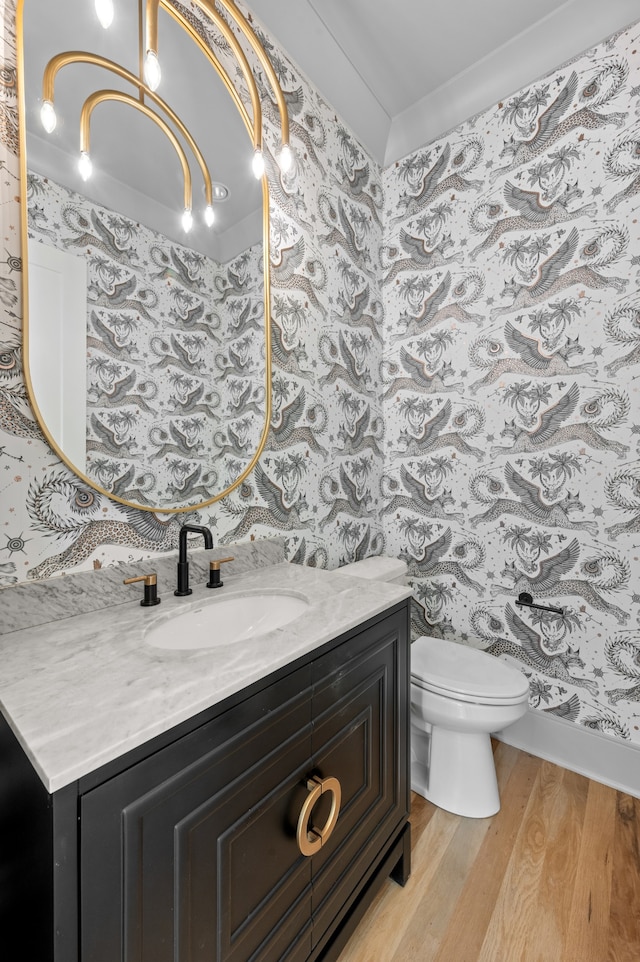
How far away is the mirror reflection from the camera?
0.96 metres

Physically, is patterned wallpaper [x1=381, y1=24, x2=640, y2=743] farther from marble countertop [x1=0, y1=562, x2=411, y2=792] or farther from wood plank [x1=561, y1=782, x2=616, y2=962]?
marble countertop [x1=0, y1=562, x2=411, y2=792]

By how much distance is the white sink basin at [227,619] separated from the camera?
1006mm

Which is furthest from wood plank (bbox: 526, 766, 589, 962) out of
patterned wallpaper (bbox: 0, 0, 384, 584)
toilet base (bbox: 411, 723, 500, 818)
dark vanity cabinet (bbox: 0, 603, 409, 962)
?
patterned wallpaper (bbox: 0, 0, 384, 584)

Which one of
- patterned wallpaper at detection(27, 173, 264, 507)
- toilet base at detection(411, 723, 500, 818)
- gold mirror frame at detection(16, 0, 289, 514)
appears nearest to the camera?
gold mirror frame at detection(16, 0, 289, 514)

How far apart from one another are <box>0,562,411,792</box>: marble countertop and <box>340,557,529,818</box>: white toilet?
0.55 meters

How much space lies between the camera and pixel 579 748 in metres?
1.61

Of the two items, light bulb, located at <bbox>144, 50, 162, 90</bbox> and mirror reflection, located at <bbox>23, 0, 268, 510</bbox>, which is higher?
light bulb, located at <bbox>144, 50, 162, 90</bbox>

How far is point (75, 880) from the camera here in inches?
19.9

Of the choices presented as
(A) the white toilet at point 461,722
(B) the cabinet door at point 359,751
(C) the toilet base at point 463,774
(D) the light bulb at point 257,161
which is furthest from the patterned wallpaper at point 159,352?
(C) the toilet base at point 463,774

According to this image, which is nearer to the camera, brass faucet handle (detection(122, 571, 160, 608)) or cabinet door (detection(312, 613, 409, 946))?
cabinet door (detection(312, 613, 409, 946))

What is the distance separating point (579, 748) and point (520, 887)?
0.62 metres

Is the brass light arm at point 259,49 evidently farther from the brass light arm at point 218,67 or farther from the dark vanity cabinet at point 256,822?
the dark vanity cabinet at point 256,822

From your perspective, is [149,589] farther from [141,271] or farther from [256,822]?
[141,271]

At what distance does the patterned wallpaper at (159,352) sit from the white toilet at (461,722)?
3.27 feet
